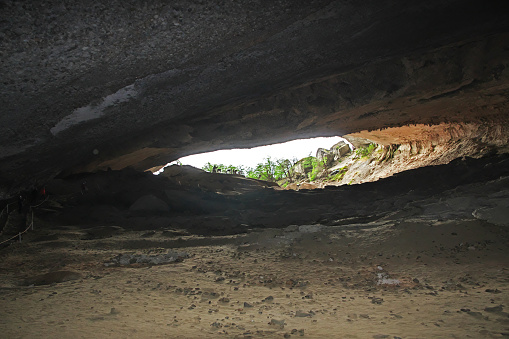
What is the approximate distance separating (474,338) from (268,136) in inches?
318

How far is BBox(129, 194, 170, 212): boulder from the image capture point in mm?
8320

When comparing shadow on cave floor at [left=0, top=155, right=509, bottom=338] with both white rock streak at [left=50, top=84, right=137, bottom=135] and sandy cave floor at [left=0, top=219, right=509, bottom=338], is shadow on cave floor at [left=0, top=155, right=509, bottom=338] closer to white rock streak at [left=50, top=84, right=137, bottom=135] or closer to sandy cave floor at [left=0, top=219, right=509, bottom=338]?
sandy cave floor at [left=0, top=219, right=509, bottom=338]

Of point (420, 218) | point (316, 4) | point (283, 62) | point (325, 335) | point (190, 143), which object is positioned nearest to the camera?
point (325, 335)

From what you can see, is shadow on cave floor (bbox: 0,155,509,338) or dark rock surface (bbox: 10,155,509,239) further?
dark rock surface (bbox: 10,155,509,239)

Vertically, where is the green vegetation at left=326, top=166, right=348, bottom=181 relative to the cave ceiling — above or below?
below

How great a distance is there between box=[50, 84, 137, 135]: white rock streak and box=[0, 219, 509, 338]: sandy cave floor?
217 cm

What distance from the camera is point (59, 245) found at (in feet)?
18.0

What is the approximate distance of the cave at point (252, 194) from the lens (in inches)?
105

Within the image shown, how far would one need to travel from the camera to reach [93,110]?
209 inches

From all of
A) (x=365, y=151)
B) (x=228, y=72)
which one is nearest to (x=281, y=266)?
(x=228, y=72)

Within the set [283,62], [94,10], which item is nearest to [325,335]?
[94,10]

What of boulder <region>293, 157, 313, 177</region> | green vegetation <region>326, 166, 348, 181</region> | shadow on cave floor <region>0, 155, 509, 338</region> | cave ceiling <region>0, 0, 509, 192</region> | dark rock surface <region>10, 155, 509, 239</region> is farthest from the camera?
boulder <region>293, 157, 313, 177</region>

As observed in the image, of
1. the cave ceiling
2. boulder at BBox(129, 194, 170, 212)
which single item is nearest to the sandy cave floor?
the cave ceiling

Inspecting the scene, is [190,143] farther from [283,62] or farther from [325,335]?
[325,335]
